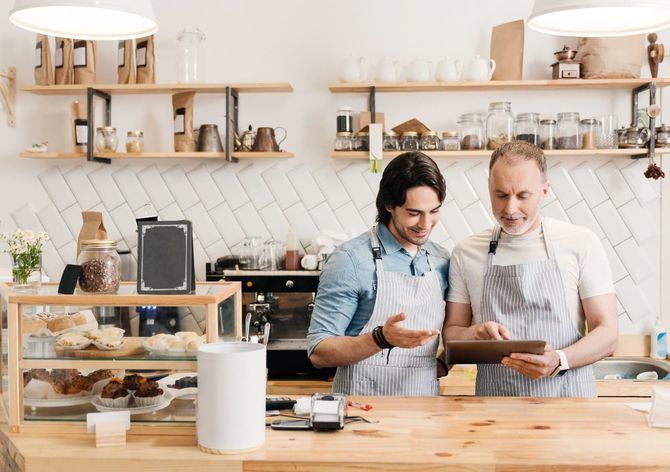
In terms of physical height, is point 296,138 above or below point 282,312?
above

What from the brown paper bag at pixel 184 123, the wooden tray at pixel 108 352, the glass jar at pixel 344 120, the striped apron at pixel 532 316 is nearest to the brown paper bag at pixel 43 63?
the brown paper bag at pixel 184 123

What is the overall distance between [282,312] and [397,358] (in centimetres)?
168

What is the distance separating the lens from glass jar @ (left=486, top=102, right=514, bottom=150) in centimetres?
412

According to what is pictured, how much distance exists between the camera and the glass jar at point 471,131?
415 centimetres

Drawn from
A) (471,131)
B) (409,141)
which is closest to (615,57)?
(471,131)

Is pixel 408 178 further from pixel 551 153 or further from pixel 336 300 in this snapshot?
pixel 551 153

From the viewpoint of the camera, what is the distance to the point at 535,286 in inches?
97.1

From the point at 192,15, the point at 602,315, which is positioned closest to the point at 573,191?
the point at 602,315

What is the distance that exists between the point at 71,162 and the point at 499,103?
2.64 metres

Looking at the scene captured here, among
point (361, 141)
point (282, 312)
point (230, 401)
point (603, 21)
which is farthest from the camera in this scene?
point (361, 141)

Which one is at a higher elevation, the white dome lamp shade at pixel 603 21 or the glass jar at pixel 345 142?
the white dome lamp shade at pixel 603 21

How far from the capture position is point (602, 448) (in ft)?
5.95

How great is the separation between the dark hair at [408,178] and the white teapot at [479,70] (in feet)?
6.08

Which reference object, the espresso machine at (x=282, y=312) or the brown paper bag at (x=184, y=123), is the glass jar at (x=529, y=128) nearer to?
the espresso machine at (x=282, y=312)
